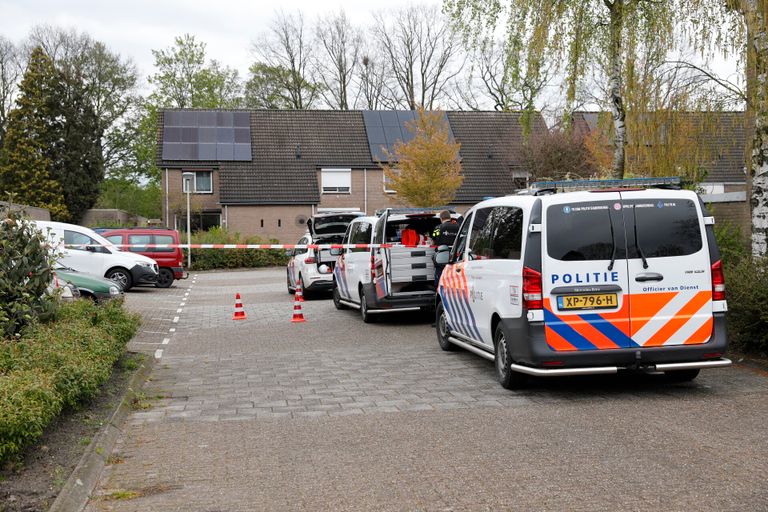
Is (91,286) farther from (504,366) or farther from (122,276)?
(504,366)

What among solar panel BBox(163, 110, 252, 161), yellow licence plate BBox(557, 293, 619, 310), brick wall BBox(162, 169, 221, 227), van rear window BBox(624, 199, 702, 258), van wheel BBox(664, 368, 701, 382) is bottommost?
van wheel BBox(664, 368, 701, 382)

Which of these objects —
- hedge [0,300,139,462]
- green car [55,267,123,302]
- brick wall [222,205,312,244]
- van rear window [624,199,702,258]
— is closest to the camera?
hedge [0,300,139,462]

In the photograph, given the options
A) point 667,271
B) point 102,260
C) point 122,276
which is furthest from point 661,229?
point 122,276

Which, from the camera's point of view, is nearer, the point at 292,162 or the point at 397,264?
the point at 397,264

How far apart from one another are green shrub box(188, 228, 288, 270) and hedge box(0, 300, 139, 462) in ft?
94.1

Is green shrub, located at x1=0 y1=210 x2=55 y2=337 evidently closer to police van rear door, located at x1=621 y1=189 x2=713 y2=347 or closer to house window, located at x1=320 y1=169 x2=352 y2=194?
police van rear door, located at x1=621 y1=189 x2=713 y2=347

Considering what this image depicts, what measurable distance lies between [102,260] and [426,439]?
19.3 metres

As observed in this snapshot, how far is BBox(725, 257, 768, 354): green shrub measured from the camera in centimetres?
959

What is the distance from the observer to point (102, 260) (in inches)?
956

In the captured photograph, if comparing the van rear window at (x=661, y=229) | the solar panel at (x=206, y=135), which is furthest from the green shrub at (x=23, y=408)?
the solar panel at (x=206, y=135)

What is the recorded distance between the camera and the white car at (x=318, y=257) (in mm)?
21641

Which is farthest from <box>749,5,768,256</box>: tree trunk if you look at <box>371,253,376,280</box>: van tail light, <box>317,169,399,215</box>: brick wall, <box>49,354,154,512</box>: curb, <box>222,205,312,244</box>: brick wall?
<box>317,169,399,215</box>: brick wall

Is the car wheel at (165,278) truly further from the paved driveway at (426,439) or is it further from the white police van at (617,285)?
the white police van at (617,285)

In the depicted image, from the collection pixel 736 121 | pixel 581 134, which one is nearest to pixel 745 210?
pixel 736 121
